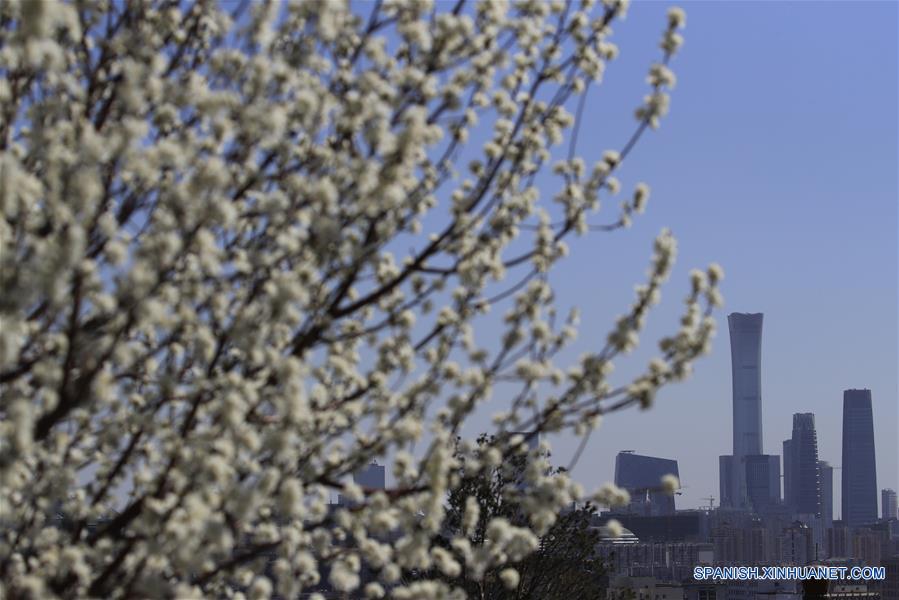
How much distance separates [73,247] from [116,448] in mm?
2561

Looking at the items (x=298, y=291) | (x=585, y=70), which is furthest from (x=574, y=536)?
(x=298, y=291)

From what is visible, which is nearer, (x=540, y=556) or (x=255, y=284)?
(x=255, y=284)

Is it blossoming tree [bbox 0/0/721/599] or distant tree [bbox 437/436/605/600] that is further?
distant tree [bbox 437/436/605/600]

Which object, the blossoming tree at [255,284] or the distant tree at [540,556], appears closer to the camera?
the blossoming tree at [255,284]

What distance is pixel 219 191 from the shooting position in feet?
16.0

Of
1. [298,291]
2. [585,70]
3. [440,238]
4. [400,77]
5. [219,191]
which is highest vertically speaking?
[585,70]

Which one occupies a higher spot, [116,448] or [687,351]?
[687,351]

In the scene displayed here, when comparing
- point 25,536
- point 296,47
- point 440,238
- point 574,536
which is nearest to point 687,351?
point 440,238

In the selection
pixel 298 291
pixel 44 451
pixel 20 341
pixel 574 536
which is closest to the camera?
pixel 298 291

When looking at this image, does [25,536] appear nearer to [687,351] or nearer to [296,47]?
[296,47]

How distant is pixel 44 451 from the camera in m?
5.89

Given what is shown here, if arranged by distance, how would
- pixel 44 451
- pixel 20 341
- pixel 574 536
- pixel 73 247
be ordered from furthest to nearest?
pixel 574 536 → pixel 44 451 → pixel 20 341 → pixel 73 247

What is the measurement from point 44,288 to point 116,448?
248 cm

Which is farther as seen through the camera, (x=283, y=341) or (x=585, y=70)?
(x=585, y=70)
